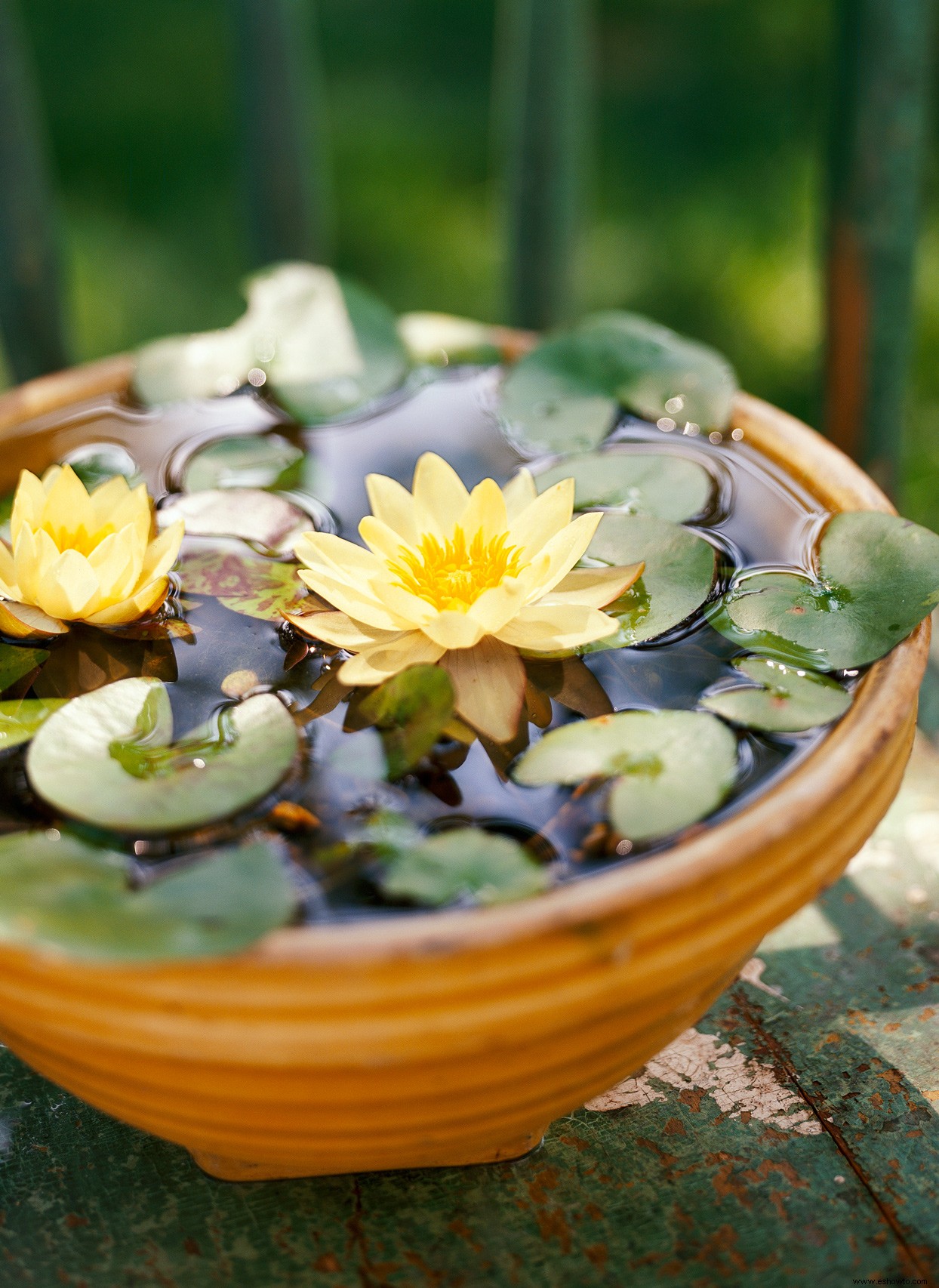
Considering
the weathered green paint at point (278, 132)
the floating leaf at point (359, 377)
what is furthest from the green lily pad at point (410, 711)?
the weathered green paint at point (278, 132)

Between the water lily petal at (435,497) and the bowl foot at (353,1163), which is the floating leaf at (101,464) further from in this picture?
the bowl foot at (353,1163)

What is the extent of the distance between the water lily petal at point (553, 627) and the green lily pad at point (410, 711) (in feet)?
0.19

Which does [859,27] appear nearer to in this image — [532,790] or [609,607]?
[609,607]

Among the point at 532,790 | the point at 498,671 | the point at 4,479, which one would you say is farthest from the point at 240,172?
the point at 532,790

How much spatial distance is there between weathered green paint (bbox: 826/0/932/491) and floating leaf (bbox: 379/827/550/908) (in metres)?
1.12

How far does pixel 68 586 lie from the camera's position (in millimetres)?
785

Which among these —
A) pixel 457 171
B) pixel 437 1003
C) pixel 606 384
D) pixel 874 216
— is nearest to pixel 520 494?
pixel 606 384

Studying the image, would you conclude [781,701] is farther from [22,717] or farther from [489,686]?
[22,717]

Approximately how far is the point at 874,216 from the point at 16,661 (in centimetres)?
118

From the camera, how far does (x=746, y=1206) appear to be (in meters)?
0.79

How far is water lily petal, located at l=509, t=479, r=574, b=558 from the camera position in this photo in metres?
0.79

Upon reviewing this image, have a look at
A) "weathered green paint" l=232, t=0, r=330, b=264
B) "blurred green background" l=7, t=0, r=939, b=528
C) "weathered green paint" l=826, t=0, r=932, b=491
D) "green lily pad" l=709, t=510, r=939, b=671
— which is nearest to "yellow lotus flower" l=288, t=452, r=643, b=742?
"green lily pad" l=709, t=510, r=939, b=671

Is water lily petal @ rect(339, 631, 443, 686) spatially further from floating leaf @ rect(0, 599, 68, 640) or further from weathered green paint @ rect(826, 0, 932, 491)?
weathered green paint @ rect(826, 0, 932, 491)

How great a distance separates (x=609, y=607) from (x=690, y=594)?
0.06 metres
